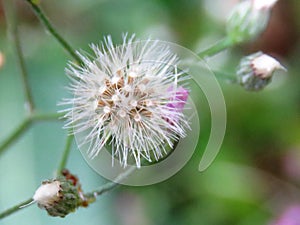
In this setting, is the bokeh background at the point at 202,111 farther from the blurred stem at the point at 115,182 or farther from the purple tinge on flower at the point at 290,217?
the blurred stem at the point at 115,182

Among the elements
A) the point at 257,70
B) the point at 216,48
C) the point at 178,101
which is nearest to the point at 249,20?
the point at 216,48

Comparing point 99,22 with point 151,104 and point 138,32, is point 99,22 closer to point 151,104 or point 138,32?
point 138,32

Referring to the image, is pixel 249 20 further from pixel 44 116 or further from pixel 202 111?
pixel 202 111

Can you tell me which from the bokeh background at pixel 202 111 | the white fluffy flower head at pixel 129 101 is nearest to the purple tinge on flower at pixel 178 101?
the white fluffy flower head at pixel 129 101

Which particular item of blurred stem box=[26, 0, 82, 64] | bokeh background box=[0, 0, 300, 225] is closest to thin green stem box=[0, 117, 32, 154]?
blurred stem box=[26, 0, 82, 64]

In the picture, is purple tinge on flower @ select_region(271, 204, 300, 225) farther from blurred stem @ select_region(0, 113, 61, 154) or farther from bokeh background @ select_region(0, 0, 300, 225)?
blurred stem @ select_region(0, 113, 61, 154)

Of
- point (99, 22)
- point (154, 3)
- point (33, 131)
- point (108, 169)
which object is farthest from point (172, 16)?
point (108, 169)
